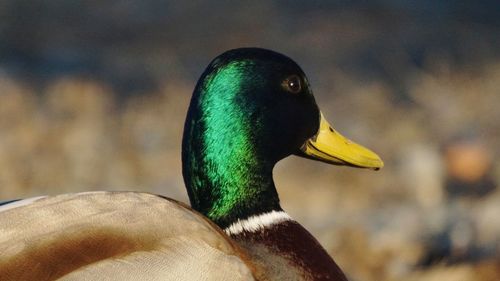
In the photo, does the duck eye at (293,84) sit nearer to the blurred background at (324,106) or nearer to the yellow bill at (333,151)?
the yellow bill at (333,151)

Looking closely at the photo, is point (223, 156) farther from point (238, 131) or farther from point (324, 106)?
point (324, 106)

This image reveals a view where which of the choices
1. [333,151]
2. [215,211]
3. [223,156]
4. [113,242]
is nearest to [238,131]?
[223,156]

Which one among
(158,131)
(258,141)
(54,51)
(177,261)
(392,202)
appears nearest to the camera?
(177,261)

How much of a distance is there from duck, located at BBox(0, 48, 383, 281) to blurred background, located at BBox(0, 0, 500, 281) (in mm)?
1719

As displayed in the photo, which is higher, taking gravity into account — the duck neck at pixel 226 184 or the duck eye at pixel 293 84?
the duck eye at pixel 293 84

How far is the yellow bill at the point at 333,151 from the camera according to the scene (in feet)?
12.7

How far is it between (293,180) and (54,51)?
6.23 feet

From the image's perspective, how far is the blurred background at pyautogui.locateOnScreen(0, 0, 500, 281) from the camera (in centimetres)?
576

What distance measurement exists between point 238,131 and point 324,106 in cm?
307

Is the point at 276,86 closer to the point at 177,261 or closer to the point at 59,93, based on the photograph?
the point at 177,261

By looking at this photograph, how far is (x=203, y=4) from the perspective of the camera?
8.09 m

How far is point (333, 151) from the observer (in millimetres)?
3863

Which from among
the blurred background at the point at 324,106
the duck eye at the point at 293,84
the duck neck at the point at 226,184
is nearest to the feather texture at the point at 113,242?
the duck neck at the point at 226,184

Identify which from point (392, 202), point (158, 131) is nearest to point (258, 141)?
point (392, 202)
